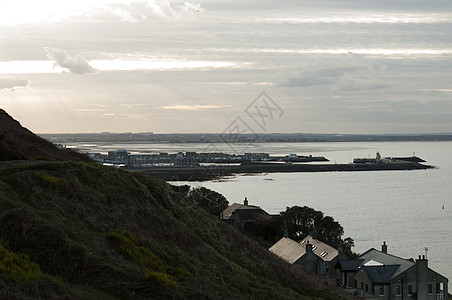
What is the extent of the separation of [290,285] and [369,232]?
39052 mm

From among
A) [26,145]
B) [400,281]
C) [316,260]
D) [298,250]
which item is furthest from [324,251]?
[26,145]

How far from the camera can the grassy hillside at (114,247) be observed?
12.7 m

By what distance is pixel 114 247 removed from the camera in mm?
14812

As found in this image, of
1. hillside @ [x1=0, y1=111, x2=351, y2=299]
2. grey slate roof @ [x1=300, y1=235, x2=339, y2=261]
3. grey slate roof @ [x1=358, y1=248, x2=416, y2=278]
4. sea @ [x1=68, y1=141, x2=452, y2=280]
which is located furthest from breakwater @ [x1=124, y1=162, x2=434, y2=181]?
hillside @ [x1=0, y1=111, x2=351, y2=299]

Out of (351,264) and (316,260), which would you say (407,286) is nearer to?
(351,264)

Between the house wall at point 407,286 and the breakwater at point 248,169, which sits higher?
the breakwater at point 248,169

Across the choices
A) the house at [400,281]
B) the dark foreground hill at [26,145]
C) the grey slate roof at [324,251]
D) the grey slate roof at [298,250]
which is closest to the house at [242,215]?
the grey slate roof at [298,250]

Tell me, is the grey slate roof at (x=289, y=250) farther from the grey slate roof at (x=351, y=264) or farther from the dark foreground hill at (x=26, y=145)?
the dark foreground hill at (x=26, y=145)

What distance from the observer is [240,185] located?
106250mm

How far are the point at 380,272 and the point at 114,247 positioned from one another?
18271 mm

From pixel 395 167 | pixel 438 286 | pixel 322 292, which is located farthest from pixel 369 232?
pixel 395 167

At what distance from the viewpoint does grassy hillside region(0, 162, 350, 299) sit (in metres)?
12.7

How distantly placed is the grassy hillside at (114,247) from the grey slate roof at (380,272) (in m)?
9.05

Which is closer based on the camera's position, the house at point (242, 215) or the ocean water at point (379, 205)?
the house at point (242, 215)
